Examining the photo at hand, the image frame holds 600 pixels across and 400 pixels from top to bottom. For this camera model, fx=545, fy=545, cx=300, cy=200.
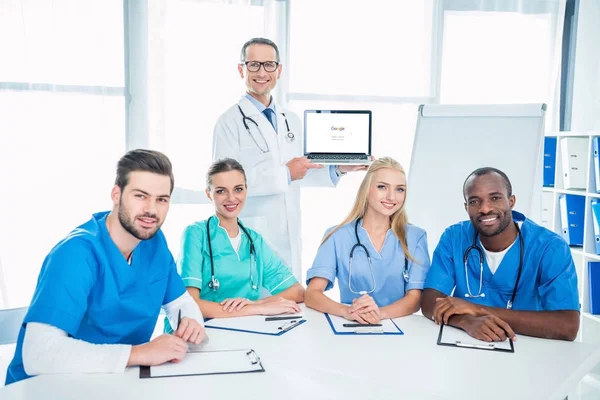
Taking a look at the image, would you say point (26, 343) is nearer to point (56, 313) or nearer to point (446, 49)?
point (56, 313)

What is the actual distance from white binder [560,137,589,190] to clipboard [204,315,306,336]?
2291 mm

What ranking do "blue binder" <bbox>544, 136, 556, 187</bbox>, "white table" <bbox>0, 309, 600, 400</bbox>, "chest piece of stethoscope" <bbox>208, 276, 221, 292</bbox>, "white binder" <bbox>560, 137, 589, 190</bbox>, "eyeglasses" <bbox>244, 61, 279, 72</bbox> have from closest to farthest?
"white table" <bbox>0, 309, 600, 400</bbox> → "chest piece of stethoscope" <bbox>208, 276, 221, 292</bbox> → "eyeglasses" <bbox>244, 61, 279, 72</bbox> → "white binder" <bbox>560, 137, 589, 190</bbox> → "blue binder" <bbox>544, 136, 556, 187</bbox>

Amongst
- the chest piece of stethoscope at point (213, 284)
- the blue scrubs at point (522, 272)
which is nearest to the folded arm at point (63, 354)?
the chest piece of stethoscope at point (213, 284)

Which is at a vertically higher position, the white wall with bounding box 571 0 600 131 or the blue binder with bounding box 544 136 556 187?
the white wall with bounding box 571 0 600 131

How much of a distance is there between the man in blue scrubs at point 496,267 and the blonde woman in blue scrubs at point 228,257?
53 centimetres

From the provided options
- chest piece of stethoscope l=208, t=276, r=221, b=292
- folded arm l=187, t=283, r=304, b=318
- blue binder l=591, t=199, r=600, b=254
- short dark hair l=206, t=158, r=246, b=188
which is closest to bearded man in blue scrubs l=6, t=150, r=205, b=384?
folded arm l=187, t=283, r=304, b=318

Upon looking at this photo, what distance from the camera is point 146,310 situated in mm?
1478

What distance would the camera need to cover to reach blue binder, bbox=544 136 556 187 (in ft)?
11.1

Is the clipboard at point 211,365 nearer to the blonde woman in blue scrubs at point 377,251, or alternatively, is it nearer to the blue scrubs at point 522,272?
the blonde woman in blue scrubs at point 377,251

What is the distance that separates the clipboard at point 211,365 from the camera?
3.94 ft

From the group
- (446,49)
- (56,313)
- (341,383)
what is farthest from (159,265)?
(446,49)

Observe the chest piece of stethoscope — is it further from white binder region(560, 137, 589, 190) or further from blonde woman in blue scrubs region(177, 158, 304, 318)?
white binder region(560, 137, 589, 190)

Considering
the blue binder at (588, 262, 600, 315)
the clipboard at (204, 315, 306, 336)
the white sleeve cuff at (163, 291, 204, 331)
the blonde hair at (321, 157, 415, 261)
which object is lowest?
the blue binder at (588, 262, 600, 315)

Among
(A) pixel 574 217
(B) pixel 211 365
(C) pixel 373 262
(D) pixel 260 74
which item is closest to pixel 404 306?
(C) pixel 373 262
